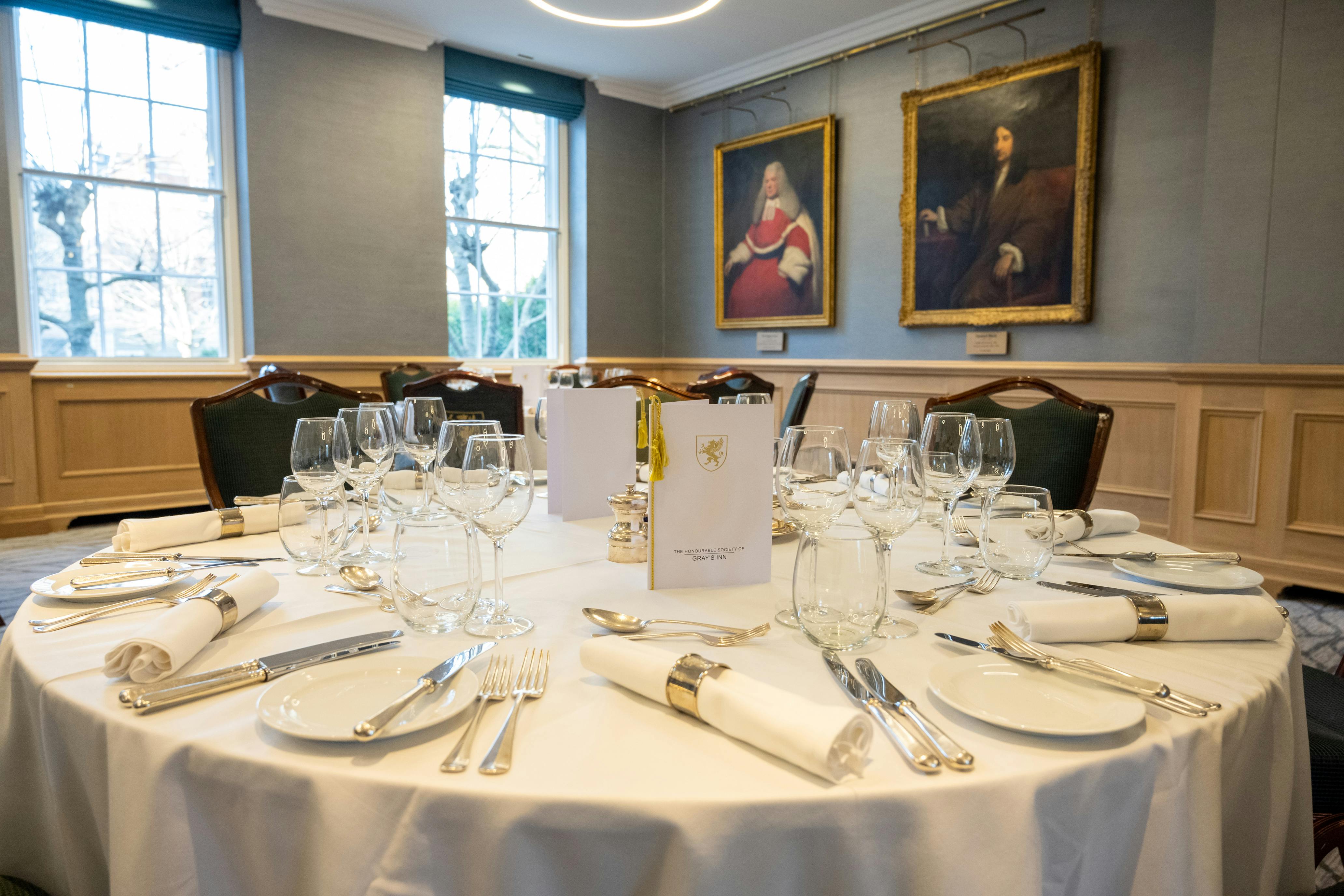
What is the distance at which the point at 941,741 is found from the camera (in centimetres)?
65

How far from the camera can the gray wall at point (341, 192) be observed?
4.89 m

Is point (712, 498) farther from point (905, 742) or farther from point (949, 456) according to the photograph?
point (905, 742)

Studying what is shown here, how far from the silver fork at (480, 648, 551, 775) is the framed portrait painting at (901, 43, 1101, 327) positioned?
4.18 meters

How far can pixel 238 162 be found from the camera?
5020 millimetres

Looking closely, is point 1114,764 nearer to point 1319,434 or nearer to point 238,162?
point 1319,434

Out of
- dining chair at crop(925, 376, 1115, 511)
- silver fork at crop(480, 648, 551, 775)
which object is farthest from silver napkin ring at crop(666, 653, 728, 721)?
dining chair at crop(925, 376, 1115, 511)

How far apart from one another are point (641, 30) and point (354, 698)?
5.41 metres

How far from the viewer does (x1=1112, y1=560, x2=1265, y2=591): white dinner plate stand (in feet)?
3.59

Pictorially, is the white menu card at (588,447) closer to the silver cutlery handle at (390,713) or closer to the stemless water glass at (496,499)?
the stemless water glass at (496,499)

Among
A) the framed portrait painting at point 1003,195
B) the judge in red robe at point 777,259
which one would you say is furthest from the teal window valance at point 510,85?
the framed portrait painting at point 1003,195

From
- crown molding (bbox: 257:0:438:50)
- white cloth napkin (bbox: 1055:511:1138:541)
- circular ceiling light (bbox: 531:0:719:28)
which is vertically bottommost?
white cloth napkin (bbox: 1055:511:1138:541)

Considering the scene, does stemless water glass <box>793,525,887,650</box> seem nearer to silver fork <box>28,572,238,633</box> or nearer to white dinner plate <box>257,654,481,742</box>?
white dinner plate <box>257,654,481,742</box>

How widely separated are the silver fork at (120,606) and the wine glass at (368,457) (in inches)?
7.4

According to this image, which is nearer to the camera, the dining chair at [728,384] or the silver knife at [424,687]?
the silver knife at [424,687]
